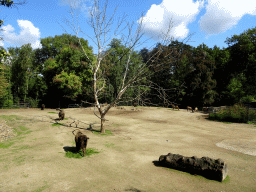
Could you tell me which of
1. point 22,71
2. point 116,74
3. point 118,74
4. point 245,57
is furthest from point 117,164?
point 245,57

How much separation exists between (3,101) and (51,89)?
7.68 m

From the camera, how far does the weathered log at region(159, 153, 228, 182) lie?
231 inches

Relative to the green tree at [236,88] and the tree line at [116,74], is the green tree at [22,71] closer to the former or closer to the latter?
the tree line at [116,74]

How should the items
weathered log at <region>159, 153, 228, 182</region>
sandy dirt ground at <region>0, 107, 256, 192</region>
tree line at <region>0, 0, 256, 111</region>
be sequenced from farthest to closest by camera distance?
1. tree line at <region>0, 0, 256, 111</region>
2. weathered log at <region>159, 153, 228, 182</region>
3. sandy dirt ground at <region>0, 107, 256, 192</region>

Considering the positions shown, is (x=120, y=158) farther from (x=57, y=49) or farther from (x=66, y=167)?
(x=57, y=49)

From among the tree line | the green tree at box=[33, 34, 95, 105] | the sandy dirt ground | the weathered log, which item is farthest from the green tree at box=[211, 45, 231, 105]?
the weathered log

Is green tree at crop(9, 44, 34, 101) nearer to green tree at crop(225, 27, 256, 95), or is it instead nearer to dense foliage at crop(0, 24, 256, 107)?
dense foliage at crop(0, 24, 256, 107)

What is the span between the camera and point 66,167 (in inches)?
268

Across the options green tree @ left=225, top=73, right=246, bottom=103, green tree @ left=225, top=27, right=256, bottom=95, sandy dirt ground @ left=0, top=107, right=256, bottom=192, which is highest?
green tree @ left=225, top=27, right=256, bottom=95

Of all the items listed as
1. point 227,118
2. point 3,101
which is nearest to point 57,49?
point 3,101

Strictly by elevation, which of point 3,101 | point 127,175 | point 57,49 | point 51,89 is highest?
point 57,49

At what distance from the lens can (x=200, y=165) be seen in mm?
6207

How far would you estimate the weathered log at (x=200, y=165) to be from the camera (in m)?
5.86

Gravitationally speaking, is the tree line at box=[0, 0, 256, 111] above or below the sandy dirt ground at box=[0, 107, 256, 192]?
above
